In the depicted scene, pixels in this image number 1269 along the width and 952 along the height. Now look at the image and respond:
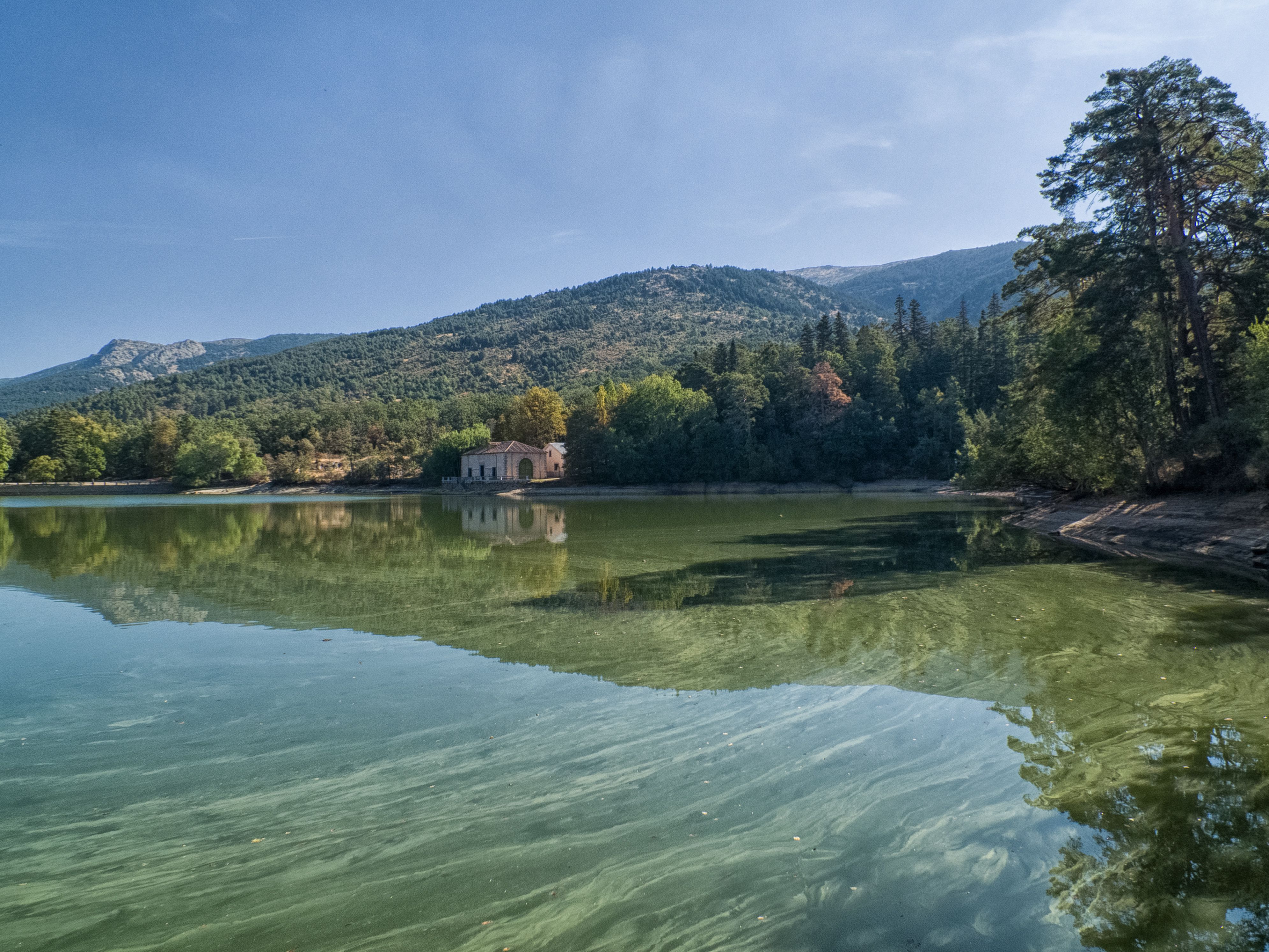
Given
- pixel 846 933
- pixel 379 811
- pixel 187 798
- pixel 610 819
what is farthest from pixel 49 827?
pixel 846 933

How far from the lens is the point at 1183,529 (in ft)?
72.2

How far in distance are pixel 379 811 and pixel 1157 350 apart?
3065 cm

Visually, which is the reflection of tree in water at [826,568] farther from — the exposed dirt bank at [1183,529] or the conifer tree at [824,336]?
the conifer tree at [824,336]

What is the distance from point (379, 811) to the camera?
5621mm

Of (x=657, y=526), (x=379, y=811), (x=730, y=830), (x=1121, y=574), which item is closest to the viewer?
(x=730, y=830)

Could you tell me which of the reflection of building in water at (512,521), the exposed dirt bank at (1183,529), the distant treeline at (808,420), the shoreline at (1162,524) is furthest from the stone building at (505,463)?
the exposed dirt bank at (1183,529)

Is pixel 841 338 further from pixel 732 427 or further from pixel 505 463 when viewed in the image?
pixel 505 463

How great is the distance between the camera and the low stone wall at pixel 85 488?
3920 inches

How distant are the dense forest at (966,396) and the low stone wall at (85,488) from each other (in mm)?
3575

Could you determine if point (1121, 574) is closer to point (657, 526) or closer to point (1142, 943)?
point (1142, 943)

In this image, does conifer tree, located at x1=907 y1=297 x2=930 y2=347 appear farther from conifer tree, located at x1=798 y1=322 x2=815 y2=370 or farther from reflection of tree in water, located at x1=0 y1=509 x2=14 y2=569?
reflection of tree in water, located at x1=0 y1=509 x2=14 y2=569

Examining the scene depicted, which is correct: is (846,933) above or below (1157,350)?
below

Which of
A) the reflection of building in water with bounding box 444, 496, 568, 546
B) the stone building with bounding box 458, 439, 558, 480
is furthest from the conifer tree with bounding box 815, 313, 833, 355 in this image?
the reflection of building in water with bounding box 444, 496, 568, 546

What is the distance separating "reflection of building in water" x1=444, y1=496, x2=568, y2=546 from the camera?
3164 cm
